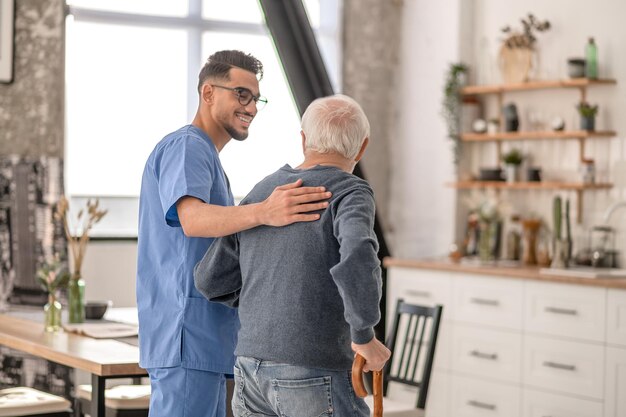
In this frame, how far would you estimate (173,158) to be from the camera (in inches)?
102

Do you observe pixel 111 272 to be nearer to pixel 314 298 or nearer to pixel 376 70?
pixel 376 70

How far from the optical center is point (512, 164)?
5.98 metres

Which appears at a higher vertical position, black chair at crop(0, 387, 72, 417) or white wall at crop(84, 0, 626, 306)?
white wall at crop(84, 0, 626, 306)

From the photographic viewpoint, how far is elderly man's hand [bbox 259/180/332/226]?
2221 mm

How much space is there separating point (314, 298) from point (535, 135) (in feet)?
12.8

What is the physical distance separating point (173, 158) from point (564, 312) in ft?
9.53

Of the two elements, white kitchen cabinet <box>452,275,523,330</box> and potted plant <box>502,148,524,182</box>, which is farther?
potted plant <box>502,148,524,182</box>

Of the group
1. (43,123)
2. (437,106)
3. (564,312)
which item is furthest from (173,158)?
(437,106)

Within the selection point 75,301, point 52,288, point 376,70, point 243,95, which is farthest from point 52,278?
point 376,70

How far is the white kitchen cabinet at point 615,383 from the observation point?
15.2ft

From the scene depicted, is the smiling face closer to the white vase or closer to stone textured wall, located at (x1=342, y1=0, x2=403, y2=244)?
the white vase

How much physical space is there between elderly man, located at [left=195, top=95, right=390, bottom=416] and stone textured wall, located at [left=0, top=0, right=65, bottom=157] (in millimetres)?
3589

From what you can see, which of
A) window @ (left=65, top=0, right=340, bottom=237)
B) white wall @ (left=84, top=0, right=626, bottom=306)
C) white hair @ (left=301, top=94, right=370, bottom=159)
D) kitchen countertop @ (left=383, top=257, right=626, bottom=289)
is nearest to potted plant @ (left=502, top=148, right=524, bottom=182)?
white wall @ (left=84, top=0, right=626, bottom=306)

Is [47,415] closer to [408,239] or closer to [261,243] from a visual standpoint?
[261,243]
